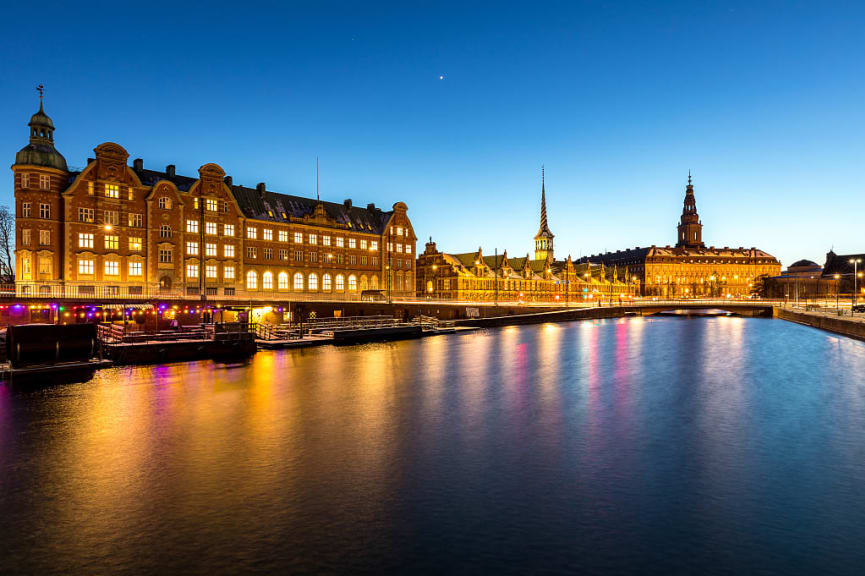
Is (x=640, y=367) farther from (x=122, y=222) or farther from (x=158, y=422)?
(x=122, y=222)

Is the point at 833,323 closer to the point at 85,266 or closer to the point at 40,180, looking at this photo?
the point at 85,266

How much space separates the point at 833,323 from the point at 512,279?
72.9 m

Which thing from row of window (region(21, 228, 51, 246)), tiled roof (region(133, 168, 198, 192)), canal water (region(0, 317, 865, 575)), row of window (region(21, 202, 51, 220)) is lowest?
canal water (region(0, 317, 865, 575))

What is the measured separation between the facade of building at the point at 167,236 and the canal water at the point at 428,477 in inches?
1373

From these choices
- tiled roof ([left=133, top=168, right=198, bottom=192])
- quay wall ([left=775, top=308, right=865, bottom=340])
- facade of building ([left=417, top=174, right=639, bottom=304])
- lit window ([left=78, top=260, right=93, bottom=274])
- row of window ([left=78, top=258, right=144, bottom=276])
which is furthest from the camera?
facade of building ([left=417, top=174, right=639, bottom=304])

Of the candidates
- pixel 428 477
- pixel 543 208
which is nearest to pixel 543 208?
pixel 543 208

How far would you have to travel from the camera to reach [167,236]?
66500mm

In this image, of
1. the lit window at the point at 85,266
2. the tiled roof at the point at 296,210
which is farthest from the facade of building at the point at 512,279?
the lit window at the point at 85,266

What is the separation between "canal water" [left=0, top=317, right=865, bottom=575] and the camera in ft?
36.7

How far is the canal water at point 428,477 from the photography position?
36.7 ft

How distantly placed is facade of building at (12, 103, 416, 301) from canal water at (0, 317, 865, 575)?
3486cm

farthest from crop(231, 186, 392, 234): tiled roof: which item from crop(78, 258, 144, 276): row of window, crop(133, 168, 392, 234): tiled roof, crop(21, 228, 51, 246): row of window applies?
crop(21, 228, 51, 246): row of window

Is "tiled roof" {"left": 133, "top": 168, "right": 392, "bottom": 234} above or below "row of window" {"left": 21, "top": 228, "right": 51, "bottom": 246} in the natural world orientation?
above

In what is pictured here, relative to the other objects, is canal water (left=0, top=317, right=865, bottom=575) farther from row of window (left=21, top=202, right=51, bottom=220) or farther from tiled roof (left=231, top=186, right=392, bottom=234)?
tiled roof (left=231, top=186, right=392, bottom=234)
